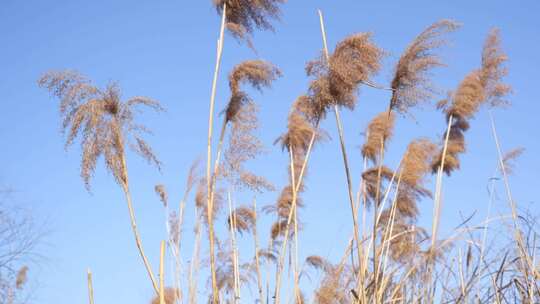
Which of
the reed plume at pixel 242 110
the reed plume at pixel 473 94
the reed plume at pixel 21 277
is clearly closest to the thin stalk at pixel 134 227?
the reed plume at pixel 242 110

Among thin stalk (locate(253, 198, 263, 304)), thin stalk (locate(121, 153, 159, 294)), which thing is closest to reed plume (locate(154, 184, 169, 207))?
thin stalk (locate(253, 198, 263, 304))

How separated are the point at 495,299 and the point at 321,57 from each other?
1707mm

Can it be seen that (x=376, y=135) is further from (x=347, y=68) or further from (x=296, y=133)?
(x=347, y=68)

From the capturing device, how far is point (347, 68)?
3.46 meters

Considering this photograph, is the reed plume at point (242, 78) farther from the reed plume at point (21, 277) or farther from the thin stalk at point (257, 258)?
the reed plume at point (21, 277)

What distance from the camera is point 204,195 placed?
17.3 ft

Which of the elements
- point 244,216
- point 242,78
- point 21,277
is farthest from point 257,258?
point 21,277

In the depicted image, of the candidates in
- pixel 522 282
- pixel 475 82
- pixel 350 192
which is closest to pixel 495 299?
pixel 522 282

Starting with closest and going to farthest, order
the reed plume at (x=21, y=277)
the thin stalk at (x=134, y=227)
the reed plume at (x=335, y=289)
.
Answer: the thin stalk at (x=134, y=227), the reed plume at (x=335, y=289), the reed plume at (x=21, y=277)

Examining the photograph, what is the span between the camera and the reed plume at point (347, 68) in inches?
137

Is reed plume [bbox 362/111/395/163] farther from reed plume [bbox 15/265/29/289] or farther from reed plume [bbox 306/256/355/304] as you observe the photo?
reed plume [bbox 15/265/29/289]

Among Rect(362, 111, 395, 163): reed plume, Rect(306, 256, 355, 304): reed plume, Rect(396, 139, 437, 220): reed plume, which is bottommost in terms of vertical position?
Rect(306, 256, 355, 304): reed plume

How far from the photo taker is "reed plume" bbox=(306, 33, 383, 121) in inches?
137

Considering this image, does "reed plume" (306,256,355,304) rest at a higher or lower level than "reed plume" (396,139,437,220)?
lower
